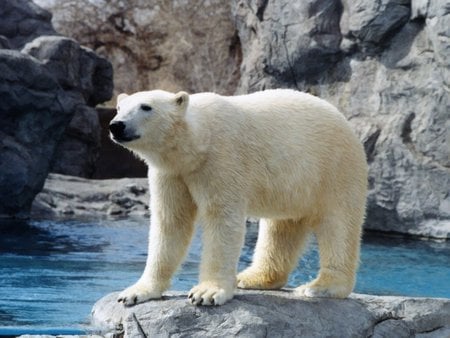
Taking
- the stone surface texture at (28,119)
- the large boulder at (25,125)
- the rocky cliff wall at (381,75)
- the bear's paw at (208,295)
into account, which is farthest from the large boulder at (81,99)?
the bear's paw at (208,295)

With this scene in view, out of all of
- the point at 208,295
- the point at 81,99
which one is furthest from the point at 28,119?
the point at 208,295

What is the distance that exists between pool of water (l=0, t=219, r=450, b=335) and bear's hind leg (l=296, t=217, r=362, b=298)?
1361mm

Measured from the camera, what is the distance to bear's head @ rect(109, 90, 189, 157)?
4.24 meters

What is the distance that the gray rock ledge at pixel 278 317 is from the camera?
4488 millimetres

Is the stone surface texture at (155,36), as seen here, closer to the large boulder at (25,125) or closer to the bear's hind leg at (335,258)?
the large boulder at (25,125)

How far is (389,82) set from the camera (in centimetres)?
1166

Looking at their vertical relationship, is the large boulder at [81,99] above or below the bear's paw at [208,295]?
above

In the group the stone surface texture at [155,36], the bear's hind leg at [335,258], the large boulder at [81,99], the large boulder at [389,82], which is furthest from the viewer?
the stone surface texture at [155,36]

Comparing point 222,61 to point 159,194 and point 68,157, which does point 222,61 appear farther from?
point 159,194

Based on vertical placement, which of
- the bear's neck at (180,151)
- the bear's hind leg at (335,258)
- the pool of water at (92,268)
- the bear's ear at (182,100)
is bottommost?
the pool of water at (92,268)

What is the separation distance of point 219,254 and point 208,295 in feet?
0.66

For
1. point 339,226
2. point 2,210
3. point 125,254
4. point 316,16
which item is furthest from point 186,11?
point 339,226

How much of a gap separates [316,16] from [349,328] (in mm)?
8259

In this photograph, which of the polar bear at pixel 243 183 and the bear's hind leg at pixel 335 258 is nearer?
the polar bear at pixel 243 183
